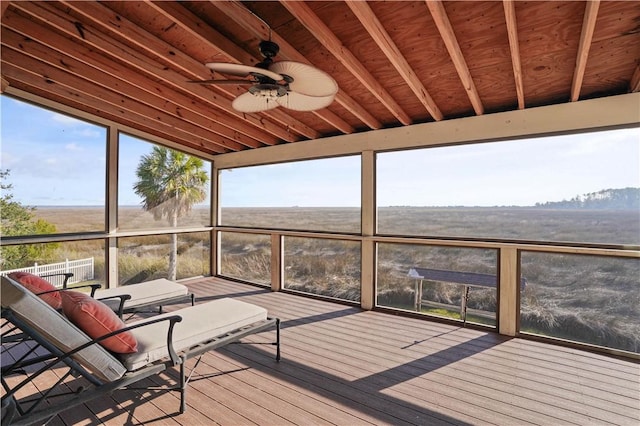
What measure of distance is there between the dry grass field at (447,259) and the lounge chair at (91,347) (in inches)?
115

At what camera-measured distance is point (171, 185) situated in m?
6.24

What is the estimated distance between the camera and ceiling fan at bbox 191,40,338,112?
217 centimetres

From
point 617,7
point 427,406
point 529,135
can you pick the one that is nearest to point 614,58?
point 617,7

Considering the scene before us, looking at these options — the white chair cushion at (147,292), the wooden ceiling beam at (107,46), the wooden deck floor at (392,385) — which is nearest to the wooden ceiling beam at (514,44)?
the wooden deck floor at (392,385)

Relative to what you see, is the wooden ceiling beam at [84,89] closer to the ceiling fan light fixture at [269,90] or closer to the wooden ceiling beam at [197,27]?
the wooden ceiling beam at [197,27]

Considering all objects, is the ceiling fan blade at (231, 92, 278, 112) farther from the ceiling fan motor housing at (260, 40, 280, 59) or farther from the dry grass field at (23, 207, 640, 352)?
the dry grass field at (23, 207, 640, 352)

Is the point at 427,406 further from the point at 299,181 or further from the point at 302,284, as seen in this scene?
the point at 299,181

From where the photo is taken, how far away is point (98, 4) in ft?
8.57

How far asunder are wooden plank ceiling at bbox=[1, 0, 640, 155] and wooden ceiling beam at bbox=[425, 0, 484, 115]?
14mm

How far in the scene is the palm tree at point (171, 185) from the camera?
5.83 m

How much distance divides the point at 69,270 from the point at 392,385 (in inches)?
199

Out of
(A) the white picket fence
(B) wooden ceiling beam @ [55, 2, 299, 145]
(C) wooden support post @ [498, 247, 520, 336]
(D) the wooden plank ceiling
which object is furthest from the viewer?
(A) the white picket fence

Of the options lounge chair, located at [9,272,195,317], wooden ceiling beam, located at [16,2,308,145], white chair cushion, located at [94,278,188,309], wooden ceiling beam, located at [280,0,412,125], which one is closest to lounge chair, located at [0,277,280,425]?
lounge chair, located at [9,272,195,317]

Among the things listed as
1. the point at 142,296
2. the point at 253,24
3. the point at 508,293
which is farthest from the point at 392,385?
the point at 253,24
